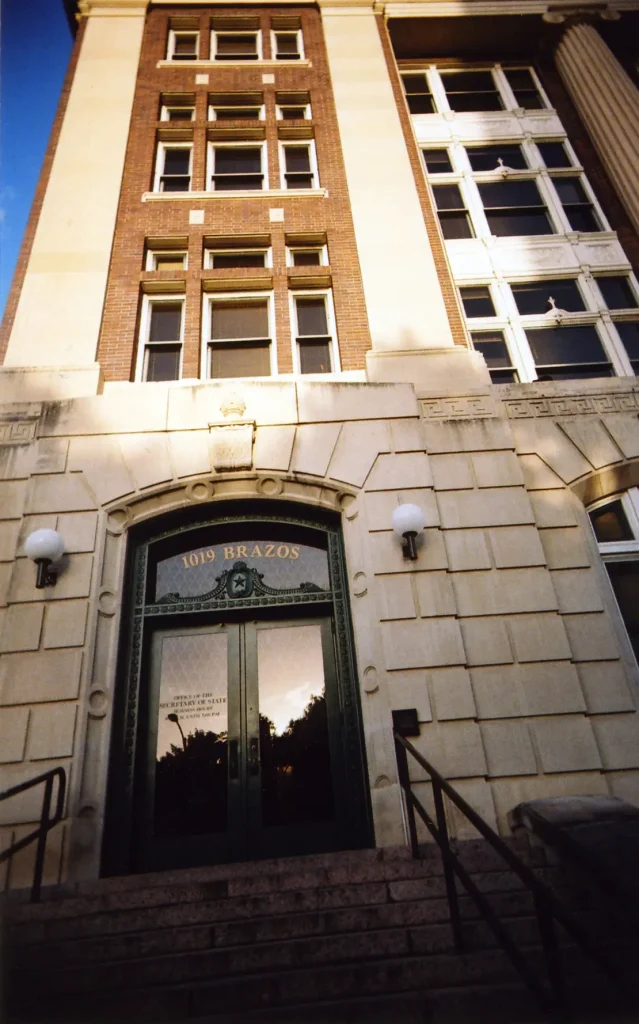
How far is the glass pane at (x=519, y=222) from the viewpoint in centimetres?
1300

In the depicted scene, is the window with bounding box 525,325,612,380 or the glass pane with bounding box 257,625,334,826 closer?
the glass pane with bounding box 257,625,334,826

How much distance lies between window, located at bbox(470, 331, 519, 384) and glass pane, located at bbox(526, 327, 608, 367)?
0.50 metres

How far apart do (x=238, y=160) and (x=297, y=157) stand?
4.26 ft

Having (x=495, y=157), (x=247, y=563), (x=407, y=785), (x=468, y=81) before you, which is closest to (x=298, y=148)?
(x=495, y=157)

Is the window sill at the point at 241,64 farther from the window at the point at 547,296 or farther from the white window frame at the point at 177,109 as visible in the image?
the window at the point at 547,296

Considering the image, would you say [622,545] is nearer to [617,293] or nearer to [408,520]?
[408,520]

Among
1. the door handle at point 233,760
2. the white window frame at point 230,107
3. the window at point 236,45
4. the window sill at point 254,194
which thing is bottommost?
the door handle at point 233,760

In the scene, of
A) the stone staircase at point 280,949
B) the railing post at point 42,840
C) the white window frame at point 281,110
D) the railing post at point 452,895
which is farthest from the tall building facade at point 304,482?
the railing post at point 452,895

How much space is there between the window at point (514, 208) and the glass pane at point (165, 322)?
6.91 m

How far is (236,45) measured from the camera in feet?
53.7

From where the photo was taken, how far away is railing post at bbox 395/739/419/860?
5508 mm

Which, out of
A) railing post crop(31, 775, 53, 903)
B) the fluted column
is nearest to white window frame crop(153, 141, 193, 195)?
the fluted column

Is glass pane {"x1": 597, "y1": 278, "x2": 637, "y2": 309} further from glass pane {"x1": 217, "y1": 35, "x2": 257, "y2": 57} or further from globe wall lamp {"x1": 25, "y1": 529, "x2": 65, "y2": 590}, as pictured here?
glass pane {"x1": 217, "y1": 35, "x2": 257, "y2": 57}

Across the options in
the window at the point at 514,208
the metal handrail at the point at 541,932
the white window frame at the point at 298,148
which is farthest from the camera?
the window at the point at 514,208
